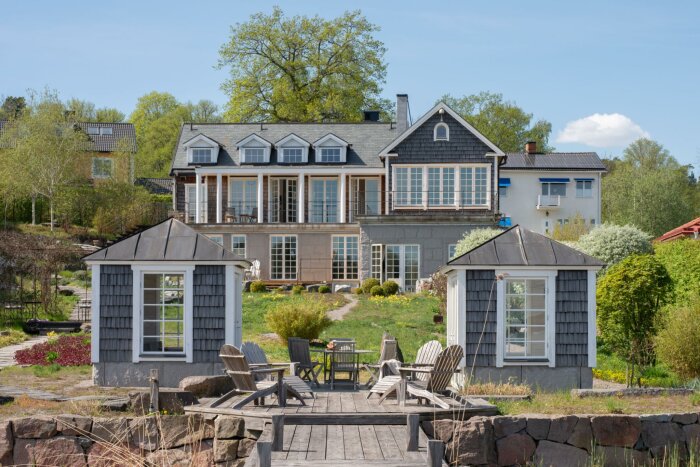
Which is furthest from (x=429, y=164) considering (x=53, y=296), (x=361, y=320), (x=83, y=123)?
(x=83, y=123)

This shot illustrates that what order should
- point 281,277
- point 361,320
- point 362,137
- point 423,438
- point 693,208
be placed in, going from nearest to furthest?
point 423,438 < point 361,320 < point 281,277 < point 362,137 < point 693,208

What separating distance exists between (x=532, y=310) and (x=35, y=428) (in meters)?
8.02

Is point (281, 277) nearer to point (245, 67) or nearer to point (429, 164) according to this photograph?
point (429, 164)

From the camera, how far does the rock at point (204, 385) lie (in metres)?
13.5

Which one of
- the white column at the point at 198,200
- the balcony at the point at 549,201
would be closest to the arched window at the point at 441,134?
the white column at the point at 198,200

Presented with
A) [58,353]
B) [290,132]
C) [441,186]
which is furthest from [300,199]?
[58,353]

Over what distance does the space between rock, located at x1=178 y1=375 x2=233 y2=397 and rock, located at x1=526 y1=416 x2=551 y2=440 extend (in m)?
4.52

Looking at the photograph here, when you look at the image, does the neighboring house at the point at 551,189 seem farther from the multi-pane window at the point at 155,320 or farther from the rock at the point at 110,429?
the rock at the point at 110,429

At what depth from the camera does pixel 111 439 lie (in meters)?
11.5

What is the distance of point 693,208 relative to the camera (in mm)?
54625

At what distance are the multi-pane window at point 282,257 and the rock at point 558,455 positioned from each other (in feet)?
81.5

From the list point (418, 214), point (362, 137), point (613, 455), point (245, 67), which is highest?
point (245, 67)

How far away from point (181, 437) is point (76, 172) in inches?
1418

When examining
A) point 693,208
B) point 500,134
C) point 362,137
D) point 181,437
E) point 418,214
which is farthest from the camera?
point 500,134
